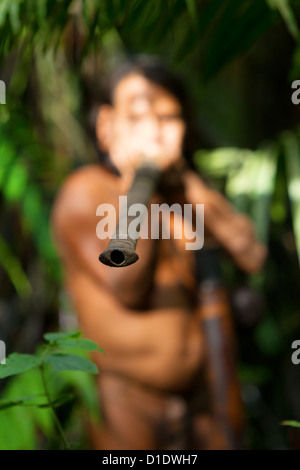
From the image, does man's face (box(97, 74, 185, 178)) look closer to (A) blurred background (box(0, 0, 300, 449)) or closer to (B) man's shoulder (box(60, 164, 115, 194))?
(B) man's shoulder (box(60, 164, 115, 194))

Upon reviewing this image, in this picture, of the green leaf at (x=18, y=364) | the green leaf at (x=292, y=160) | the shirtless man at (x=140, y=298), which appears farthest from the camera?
the green leaf at (x=292, y=160)

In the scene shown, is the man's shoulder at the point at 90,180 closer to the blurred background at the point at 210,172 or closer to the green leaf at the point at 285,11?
the blurred background at the point at 210,172

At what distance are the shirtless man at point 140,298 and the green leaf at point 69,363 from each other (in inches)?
16.0

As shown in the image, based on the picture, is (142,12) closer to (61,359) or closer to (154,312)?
(61,359)

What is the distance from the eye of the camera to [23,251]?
63.2 inches

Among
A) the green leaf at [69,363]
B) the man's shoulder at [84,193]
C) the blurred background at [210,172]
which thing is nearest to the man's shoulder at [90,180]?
the man's shoulder at [84,193]

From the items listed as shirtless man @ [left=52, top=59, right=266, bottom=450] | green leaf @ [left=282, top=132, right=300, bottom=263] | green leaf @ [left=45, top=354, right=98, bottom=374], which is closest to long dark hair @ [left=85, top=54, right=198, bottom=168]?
shirtless man @ [left=52, top=59, right=266, bottom=450]

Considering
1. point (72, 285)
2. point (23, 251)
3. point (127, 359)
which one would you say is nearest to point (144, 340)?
point (127, 359)

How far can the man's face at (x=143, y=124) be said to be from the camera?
93 cm

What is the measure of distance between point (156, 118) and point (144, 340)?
34cm

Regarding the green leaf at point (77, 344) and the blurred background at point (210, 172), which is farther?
the blurred background at point (210, 172)

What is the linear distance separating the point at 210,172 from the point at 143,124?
2.01ft

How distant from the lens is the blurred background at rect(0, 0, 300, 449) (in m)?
1.34

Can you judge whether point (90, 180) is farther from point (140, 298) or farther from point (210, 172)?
point (210, 172)
